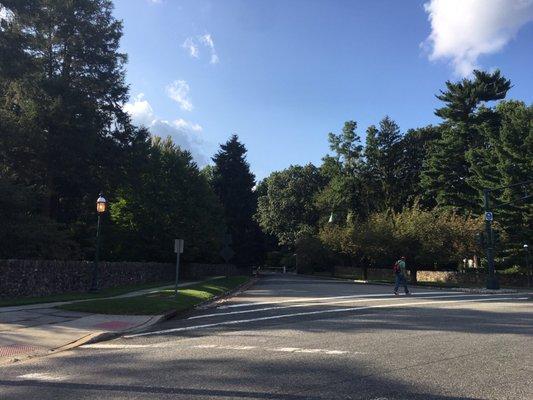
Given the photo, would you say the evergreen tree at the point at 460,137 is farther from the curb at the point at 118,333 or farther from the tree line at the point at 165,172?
the curb at the point at 118,333

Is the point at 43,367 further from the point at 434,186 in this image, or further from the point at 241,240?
the point at 241,240

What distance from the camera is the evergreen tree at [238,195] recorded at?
236ft

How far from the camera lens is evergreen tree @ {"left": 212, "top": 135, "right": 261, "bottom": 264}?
236ft

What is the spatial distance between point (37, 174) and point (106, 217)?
11509 millimetres

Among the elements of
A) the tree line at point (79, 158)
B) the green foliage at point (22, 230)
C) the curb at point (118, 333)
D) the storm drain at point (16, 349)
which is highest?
the tree line at point (79, 158)

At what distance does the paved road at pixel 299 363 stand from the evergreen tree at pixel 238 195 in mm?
57577

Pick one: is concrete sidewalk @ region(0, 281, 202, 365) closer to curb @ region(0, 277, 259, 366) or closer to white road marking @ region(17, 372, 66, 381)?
curb @ region(0, 277, 259, 366)

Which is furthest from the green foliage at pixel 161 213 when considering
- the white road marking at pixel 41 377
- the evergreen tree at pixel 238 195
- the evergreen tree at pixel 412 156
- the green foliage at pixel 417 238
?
the white road marking at pixel 41 377

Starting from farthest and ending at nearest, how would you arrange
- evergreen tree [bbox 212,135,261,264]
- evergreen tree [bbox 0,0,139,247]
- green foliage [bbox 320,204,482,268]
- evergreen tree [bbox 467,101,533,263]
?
1. evergreen tree [bbox 212,135,261,264]
2. evergreen tree [bbox 467,101,533,263]
3. green foliage [bbox 320,204,482,268]
4. evergreen tree [bbox 0,0,139,247]

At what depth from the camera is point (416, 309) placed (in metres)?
17.6

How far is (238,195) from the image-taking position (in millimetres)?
72562

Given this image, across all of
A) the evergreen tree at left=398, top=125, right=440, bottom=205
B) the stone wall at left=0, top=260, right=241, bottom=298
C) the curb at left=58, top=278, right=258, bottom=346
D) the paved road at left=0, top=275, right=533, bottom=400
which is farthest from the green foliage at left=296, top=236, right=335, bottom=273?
the paved road at left=0, top=275, right=533, bottom=400

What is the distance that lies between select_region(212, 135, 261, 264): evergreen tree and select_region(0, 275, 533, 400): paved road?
189 ft

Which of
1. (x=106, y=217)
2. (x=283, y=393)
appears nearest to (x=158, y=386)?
(x=283, y=393)
